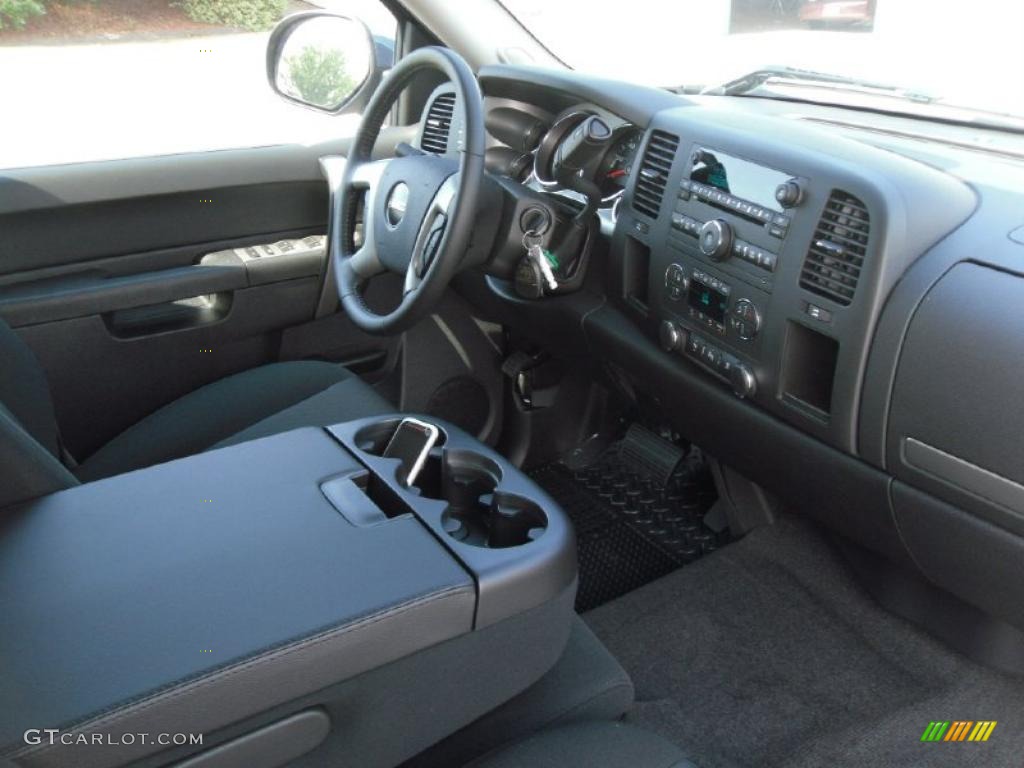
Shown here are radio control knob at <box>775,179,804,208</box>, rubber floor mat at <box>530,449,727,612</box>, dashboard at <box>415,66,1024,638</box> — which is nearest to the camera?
dashboard at <box>415,66,1024,638</box>

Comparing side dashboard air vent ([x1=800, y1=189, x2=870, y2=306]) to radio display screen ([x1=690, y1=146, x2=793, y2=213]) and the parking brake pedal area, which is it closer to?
radio display screen ([x1=690, y1=146, x2=793, y2=213])

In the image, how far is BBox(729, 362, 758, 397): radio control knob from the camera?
1633 mm

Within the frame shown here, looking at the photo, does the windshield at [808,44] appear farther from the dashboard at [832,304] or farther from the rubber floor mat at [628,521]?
the rubber floor mat at [628,521]

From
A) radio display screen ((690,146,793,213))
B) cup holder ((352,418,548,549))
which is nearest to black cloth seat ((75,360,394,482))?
cup holder ((352,418,548,549))

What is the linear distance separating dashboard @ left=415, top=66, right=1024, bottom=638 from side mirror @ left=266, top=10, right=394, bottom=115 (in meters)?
0.51

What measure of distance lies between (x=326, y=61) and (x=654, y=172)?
107cm

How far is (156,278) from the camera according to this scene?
2.16 meters

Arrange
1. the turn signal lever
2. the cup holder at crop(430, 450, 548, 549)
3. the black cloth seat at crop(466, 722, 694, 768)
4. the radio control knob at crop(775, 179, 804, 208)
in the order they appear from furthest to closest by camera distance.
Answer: the turn signal lever < the radio control knob at crop(775, 179, 804, 208) < the cup holder at crop(430, 450, 548, 549) < the black cloth seat at crop(466, 722, 694, 768)

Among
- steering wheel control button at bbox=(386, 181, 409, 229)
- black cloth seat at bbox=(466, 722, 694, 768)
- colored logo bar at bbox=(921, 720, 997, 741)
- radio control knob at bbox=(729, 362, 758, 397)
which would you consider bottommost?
colored logo bar at bbox=(921, 720, 997, 741)

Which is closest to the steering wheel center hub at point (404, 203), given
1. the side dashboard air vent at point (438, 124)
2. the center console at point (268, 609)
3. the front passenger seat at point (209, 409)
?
the side dashboard air vent at point (438, 124)

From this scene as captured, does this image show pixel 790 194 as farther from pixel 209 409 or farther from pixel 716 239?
pixel 209 409

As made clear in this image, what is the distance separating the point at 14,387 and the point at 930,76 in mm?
1616

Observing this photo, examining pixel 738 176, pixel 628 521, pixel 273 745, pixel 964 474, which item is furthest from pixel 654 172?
pixel 273 745

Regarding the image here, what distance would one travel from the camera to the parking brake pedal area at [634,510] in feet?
7.25
